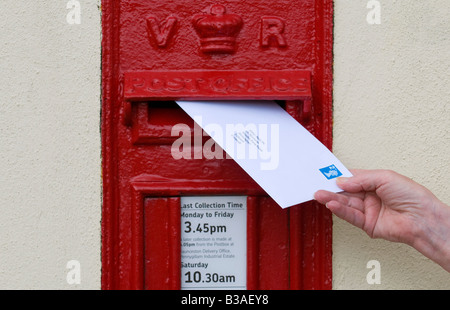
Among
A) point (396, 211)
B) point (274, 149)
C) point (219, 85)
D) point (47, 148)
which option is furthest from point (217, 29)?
point (396, 211)

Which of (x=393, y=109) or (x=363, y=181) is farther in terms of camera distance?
Result: (x=393, y=109)

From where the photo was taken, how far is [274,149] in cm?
122

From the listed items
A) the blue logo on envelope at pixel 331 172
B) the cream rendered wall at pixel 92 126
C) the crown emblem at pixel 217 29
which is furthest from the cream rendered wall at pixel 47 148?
the blue logo on envelope at pixel 331 172

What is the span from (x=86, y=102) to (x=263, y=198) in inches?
23.8

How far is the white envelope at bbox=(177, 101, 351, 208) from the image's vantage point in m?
1.20

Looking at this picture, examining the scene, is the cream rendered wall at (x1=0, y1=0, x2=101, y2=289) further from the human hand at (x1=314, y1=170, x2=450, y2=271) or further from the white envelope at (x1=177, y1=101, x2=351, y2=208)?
the human hand at (x1=314, y1=170, x2=450, y2=271)

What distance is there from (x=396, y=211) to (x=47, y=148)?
1.04 metres

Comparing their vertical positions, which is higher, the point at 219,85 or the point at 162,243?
the point at 219,85

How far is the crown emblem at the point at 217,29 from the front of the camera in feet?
4.17

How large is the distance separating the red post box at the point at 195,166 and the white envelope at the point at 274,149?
8cm

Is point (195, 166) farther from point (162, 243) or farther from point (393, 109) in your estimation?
point (393, 109)

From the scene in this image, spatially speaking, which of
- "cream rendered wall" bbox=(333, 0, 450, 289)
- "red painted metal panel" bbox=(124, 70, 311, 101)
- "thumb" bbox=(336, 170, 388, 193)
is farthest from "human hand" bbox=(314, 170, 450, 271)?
"red painted metal panel" bbox=(124, 70, 311, 101)

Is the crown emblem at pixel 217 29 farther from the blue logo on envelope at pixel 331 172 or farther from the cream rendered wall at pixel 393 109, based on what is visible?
the blue logo on envelope at pixel 331 172
